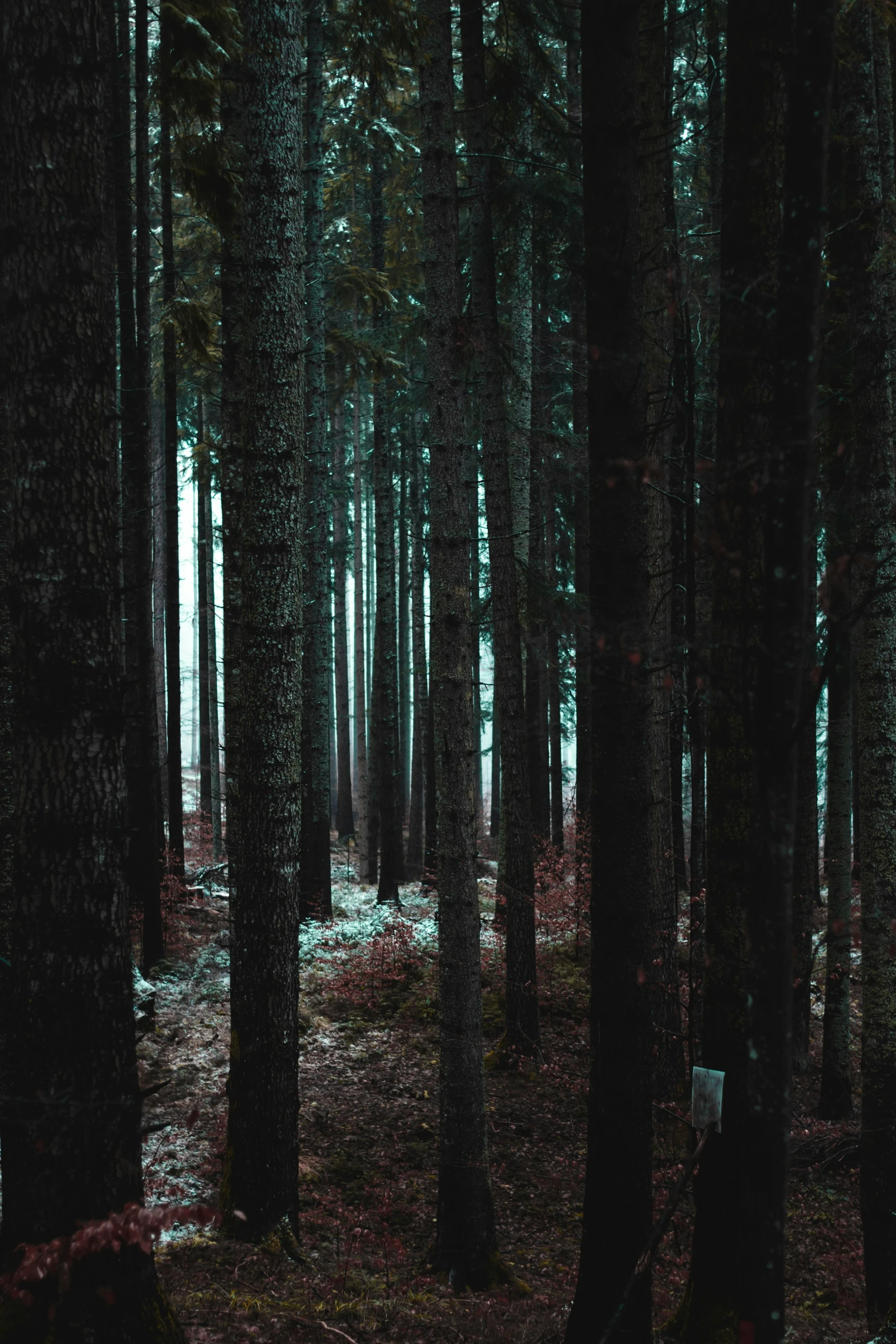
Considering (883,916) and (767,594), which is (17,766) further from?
(883,916)

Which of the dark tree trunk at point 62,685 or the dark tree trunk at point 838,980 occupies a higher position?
the dark tree trunk at point 62,685

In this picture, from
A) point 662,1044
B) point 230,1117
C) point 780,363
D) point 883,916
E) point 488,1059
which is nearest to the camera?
point 780,363

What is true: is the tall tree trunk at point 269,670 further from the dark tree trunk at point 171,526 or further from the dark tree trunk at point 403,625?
the dark tree trunk at point 403,625

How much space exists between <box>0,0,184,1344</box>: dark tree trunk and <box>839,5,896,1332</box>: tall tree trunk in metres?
4.80

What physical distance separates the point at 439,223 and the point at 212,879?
40.6 feet

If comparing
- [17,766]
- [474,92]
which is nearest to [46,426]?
[17,766]

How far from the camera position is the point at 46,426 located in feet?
11.5

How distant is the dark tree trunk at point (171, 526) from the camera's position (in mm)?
11531

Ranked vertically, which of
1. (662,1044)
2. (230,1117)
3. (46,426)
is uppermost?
(46,426)

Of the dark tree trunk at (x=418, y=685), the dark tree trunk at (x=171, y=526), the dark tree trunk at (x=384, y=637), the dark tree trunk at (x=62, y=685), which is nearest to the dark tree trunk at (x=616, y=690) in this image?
the dark tree trunk at (x=62, y=685)

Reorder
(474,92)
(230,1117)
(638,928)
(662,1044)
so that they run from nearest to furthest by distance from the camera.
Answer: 1. (638,928)
2. (230,1117)
3. (662,1044)
4. (474,92)

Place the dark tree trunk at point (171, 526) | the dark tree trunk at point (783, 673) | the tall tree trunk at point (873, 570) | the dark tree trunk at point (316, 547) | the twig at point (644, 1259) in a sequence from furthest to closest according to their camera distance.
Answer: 1. the dark tree trunk at point (316, 547)
2. the dark tree trunk at point (171, 526)
3. the tall tree trunk at point (873, 570)
4. the twig at point (644, 1259)
5. the dark tree trunk at point (783, 673)

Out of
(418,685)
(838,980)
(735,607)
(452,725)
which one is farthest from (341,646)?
(735,607)

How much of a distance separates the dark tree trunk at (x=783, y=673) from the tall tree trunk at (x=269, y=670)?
329cm
